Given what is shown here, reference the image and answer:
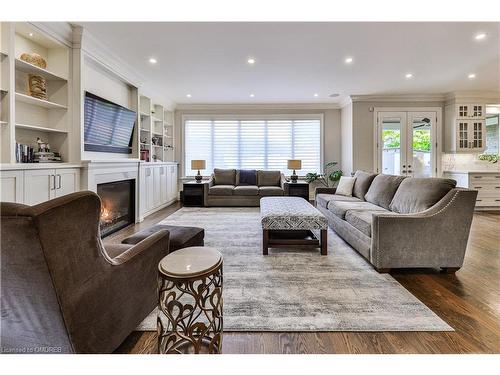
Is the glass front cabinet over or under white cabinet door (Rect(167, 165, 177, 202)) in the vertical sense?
over

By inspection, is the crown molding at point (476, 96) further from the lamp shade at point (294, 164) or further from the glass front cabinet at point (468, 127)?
the lamp shade at point (294, 164)

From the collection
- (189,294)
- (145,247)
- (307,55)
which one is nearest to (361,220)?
(189,294)

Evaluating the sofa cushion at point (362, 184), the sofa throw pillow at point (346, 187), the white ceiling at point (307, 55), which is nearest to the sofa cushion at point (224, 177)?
the white ceiling at point (307, 55)

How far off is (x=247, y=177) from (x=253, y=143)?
1.15 m

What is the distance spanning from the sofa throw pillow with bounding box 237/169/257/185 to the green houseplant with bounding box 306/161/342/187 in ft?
4.93

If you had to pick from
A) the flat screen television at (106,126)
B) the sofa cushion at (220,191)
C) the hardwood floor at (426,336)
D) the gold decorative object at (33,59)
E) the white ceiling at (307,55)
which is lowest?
the hardwood floor at (426,336)

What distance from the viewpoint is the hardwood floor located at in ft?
4.92

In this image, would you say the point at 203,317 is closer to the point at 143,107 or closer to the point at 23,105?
the point at 23,105

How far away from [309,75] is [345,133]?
269cm

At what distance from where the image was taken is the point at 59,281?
1.04 m

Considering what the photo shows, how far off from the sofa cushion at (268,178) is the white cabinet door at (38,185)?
15.6 ft

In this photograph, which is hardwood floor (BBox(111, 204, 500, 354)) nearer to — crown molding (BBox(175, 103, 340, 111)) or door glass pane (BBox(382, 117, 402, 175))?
door glass pane (BBox(382, 117, 402, 175))

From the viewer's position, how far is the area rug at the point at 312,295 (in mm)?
1723

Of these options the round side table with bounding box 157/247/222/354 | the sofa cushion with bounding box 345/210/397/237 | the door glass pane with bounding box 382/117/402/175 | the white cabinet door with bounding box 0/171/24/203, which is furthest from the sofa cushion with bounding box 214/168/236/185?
the round side table with bounding box 157/247/222/354
